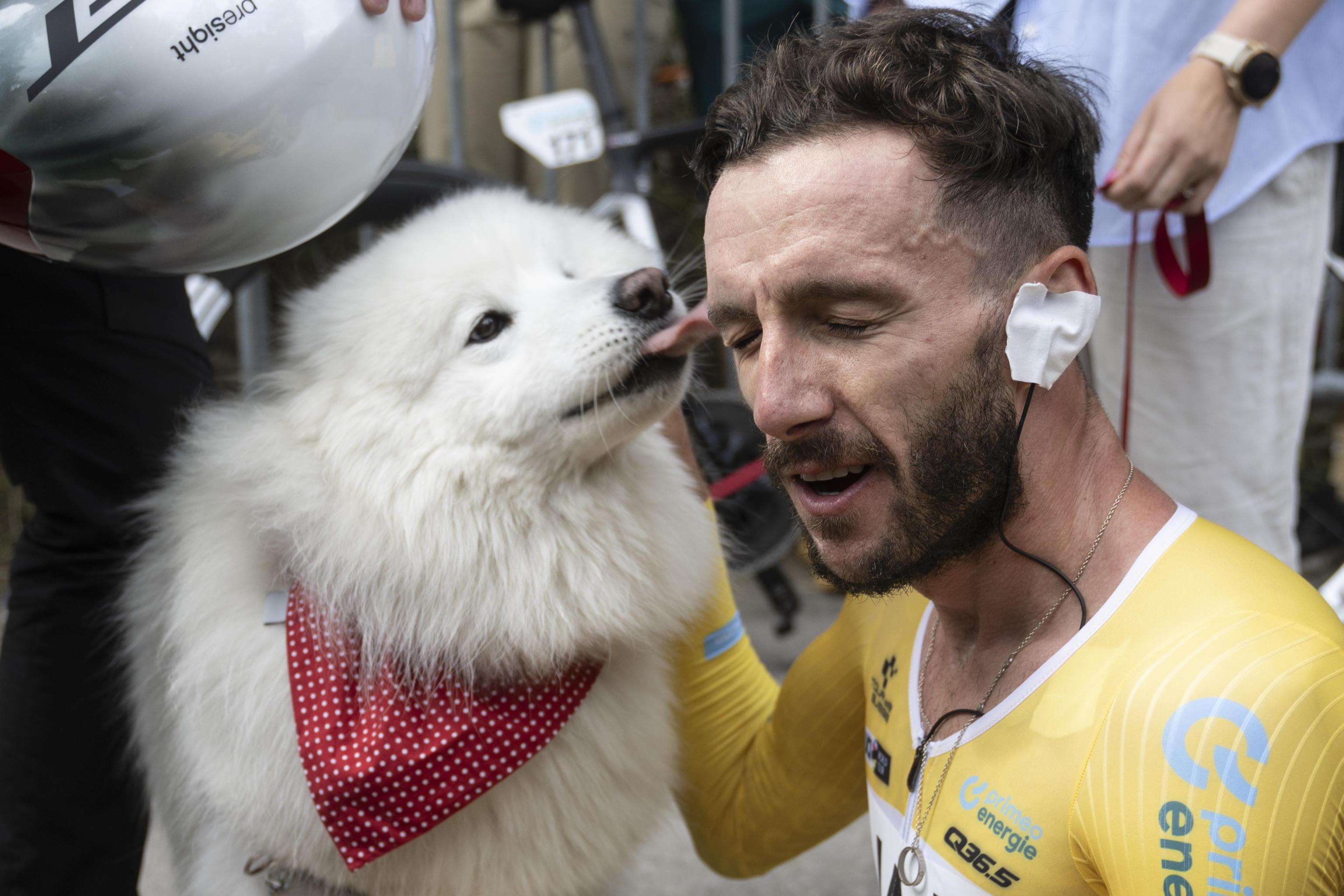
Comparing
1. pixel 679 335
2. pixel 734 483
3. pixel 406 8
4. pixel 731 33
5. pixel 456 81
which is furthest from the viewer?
pixel 456 81

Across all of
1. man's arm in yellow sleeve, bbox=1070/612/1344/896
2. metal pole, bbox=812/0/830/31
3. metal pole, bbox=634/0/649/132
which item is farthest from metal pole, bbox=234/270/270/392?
man's arm in yellow sleeve, bbox=1070/612/1344/896

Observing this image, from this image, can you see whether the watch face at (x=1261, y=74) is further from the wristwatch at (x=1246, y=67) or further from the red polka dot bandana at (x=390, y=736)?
the red polka dot bandana at (x=390, y=736)

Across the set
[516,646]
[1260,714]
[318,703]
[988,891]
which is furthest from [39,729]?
[1260,714]

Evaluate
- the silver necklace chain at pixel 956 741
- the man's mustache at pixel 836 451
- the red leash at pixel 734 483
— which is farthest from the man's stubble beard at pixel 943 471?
the red leash at pixel 734 483

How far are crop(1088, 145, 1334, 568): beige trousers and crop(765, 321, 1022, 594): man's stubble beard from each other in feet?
2.80

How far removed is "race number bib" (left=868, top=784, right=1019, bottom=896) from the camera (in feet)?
3.91

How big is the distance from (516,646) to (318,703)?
290 mm

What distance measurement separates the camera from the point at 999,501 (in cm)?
121

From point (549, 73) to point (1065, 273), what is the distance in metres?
3.29

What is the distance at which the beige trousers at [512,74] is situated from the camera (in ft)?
13.6

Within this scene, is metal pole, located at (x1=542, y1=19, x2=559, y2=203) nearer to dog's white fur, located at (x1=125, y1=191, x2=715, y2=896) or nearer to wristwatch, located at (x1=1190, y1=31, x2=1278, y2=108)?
dog's white fur, located at (x1=125, y1=191, x2=715, y2=896)

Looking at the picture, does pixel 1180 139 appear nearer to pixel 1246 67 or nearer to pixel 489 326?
pixel 1246 67

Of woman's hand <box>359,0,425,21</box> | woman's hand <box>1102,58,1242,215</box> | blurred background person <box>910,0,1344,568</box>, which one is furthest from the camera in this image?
blurred background person <box>910,0,1344,568</box>

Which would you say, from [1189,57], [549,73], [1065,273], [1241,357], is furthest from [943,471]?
[549,73]
